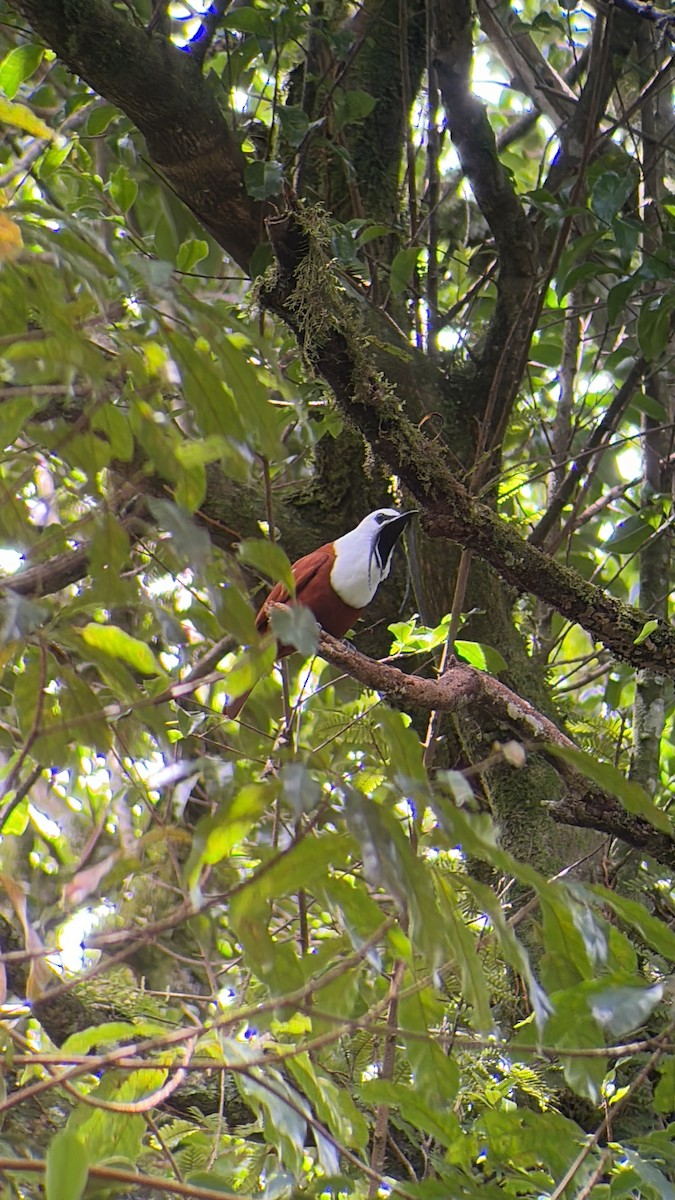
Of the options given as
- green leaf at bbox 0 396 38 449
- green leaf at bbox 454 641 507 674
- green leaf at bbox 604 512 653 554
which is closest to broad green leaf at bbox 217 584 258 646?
green leaf at bbox 0 396 38 449

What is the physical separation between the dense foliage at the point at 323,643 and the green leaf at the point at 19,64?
14 millimetres

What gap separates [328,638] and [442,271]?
1.97 m

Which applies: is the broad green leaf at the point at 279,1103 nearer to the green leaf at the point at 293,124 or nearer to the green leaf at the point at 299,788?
the green leaf at the point at 299,788

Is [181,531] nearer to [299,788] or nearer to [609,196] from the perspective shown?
[299,788]

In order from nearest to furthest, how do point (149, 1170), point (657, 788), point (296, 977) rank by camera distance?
point (296, 977) < point (149, 1170) < point (657, 788)

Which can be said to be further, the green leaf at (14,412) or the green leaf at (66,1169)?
the green leaf at (14,412)

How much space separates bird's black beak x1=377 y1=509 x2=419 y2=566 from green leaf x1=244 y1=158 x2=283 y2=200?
2.71 ft

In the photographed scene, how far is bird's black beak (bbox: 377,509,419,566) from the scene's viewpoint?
109 inches

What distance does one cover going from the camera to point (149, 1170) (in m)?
1.84

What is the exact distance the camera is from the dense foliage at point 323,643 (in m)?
0.97

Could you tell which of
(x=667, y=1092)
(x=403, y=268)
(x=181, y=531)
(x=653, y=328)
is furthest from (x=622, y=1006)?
(x=403, y=268)

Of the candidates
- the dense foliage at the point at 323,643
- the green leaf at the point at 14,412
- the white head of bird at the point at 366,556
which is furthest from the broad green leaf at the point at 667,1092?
the white head of bird at the point at 366,556

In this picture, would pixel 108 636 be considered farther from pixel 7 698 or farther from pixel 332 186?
pixel 332 186

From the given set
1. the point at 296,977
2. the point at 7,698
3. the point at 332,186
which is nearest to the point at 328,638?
the point at 7,698
